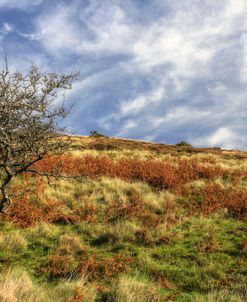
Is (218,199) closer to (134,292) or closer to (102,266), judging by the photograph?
Answer: (102,266)

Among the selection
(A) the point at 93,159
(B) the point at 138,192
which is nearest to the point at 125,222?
(B) the point at 138,192

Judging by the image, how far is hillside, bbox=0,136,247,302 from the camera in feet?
25.5

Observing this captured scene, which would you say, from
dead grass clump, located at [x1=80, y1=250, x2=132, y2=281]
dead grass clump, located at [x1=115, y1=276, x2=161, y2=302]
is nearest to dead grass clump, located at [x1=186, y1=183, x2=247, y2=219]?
dead grass clump, located at [x1=80, y1=250, x2=132, y2=281]

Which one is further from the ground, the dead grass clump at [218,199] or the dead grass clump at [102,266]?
the dead grass clump at [218,199]

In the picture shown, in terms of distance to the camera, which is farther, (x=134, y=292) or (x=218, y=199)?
(x=218, y=199)

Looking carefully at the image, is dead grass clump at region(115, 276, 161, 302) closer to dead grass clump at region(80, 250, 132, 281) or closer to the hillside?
the hillside

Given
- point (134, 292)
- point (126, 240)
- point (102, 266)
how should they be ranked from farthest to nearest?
point (126, 240) < point (102, 266) < point (134, 292)

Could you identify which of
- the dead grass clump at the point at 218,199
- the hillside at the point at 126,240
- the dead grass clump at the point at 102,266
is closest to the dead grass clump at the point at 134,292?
the hillside at the point at 126,240

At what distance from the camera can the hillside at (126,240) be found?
306 inches

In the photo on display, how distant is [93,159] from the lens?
22.0 meters

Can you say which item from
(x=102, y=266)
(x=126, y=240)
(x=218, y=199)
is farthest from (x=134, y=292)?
(x=218, y=199)

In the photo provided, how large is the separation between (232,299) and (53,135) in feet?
17.1

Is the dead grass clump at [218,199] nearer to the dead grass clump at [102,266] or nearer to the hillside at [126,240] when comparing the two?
the hillside at [126,240]

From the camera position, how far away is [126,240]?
11109mm
